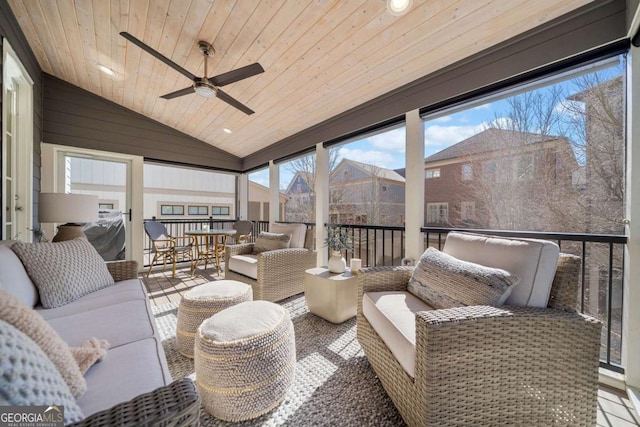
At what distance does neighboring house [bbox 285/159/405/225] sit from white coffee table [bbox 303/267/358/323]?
1.11 metres

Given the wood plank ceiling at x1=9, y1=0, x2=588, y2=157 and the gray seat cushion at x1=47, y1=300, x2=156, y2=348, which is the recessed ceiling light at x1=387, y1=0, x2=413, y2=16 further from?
the gray seat cushion at x1=47, y1=300, x2=156, y2=348

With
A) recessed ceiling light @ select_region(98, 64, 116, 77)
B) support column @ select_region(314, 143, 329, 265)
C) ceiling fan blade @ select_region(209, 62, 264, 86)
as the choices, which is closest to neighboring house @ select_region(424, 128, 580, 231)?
support column @ select_region(314, 143, 329, 265)

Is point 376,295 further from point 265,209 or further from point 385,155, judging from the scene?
point 265,209

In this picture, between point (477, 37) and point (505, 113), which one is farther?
point (505, 113)

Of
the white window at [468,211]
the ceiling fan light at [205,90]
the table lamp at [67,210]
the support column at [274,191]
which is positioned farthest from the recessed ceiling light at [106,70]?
the white window at [468,211]

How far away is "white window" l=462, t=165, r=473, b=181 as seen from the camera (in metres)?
2.33

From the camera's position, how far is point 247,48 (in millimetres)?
2355

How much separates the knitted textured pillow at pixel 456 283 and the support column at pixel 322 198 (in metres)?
2.07

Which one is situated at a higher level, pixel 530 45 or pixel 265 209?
pixel 530 45

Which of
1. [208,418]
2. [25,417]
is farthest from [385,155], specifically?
[25,417]

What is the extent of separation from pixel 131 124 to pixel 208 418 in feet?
15.5

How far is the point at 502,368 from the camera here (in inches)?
43.6

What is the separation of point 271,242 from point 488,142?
8.51ft

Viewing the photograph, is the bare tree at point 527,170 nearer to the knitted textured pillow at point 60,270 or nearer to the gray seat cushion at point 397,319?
the gray seat cushion at point 397,319
